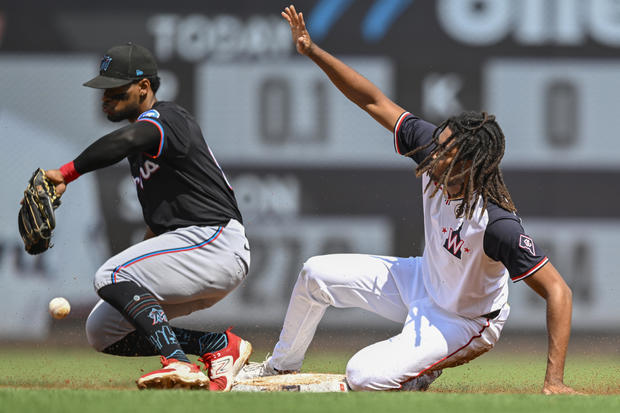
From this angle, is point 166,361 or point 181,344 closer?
point 166,361

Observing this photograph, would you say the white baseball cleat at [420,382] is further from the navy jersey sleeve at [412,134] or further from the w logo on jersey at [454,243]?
the navy jersey sleeve at [412,134]

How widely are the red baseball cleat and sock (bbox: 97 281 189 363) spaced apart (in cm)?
38

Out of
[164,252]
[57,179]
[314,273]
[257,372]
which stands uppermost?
[57,179]

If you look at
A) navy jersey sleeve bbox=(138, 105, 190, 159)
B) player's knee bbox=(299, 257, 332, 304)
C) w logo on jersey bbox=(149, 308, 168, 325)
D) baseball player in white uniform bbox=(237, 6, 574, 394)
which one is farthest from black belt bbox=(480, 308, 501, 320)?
navy jersey sleeve bbox=(138, 105, 190, 159)

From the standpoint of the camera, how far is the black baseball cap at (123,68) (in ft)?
13.7

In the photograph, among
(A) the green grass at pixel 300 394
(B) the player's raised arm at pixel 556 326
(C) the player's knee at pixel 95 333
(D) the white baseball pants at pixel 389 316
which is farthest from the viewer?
(C) the player's knee at pixel 95 333

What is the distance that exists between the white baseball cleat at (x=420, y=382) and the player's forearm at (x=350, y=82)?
110 cm

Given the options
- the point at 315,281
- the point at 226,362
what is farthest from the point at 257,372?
the point at 315,281

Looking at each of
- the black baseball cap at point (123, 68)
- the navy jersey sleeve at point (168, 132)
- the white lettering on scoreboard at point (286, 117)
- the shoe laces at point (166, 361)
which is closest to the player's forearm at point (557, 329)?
the shoe laces at point (166, 361)

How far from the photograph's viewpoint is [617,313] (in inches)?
228

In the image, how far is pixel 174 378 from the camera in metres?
3.58

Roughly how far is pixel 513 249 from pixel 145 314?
1.49 metres

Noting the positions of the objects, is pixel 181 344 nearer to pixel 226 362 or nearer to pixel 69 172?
pixel 226 362

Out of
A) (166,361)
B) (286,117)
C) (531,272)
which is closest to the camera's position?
(531,272)
